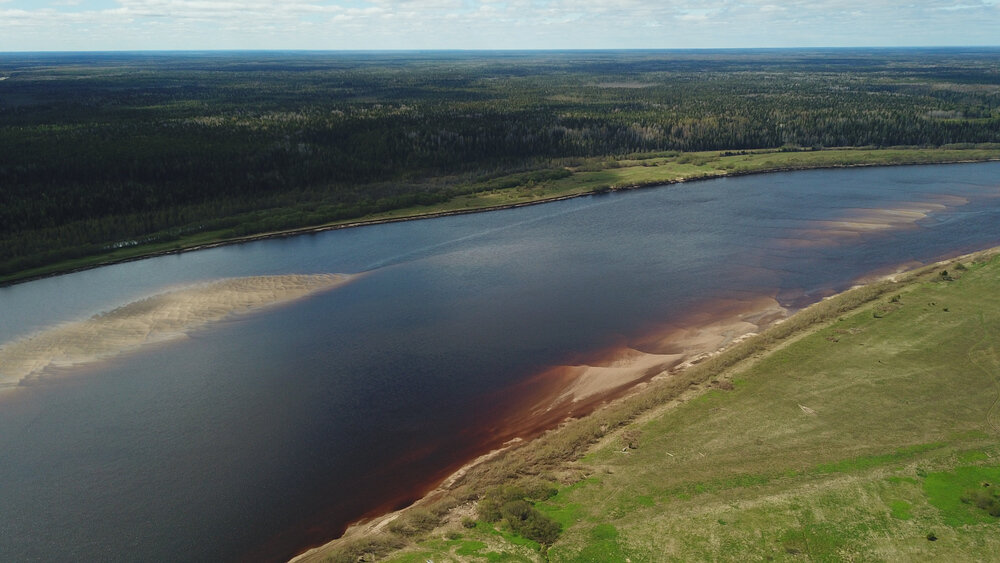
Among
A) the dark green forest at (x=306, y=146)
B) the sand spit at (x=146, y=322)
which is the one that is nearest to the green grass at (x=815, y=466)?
the sand spit at (x=146, y=322)

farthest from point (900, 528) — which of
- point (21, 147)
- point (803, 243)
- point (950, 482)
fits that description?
point (21, 147)

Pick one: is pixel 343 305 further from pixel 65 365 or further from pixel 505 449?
pixel 505 449

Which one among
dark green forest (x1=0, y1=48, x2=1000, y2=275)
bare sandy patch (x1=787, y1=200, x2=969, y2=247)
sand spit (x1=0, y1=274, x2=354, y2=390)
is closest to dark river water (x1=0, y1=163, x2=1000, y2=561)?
bare sandy patch (x1=787, y1=200, x2=969, y2=247)

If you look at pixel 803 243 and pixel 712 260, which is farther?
pixel 803 243

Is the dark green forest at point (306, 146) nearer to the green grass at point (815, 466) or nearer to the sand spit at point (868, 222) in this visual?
the sand spit at point (868, 222)

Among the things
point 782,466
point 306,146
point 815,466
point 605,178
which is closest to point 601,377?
point 782,466
